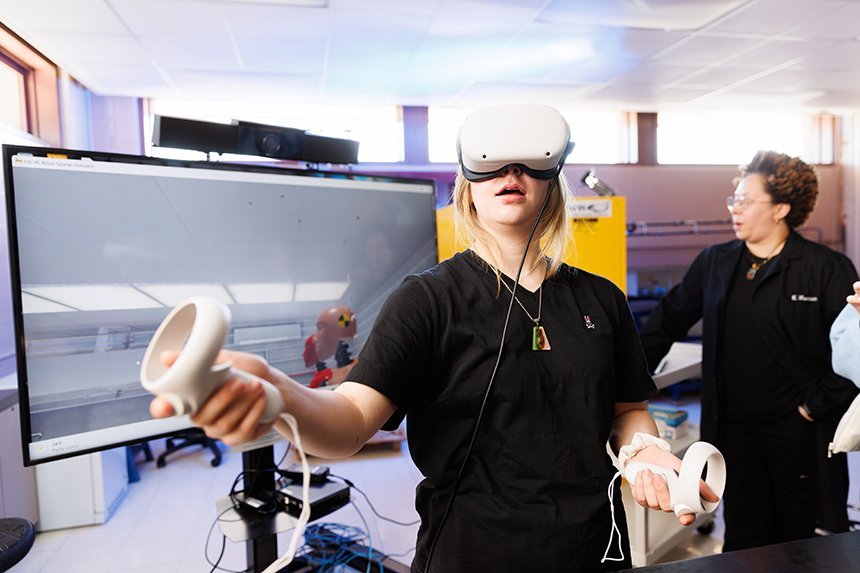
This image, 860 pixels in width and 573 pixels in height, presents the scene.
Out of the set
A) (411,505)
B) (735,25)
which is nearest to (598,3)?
(735,25)

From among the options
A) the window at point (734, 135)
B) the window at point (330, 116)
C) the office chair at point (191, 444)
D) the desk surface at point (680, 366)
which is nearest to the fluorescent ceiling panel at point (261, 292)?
the desk surface at point (680, 366)

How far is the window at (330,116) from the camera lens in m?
5.07

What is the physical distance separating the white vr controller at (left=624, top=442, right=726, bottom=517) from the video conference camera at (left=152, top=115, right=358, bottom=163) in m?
1.35

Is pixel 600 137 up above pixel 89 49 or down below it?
below

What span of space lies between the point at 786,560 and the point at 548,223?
0.65 metres

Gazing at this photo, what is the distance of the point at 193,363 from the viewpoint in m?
0.48

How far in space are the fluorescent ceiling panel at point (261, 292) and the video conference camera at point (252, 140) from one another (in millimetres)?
392

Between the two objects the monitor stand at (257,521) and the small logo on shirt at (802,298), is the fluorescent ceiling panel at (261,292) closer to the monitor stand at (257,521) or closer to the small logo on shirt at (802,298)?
the monitor stand at (257,521)

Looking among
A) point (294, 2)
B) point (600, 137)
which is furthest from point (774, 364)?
point (600, 137)

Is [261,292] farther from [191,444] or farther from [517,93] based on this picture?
[517,93]

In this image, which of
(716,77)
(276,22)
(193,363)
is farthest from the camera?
(716,77)

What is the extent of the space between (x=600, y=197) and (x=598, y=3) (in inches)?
80.5

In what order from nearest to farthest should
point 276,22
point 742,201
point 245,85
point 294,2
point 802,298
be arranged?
point 802,298
point 742,201
point 294,2
point 276,22
point 245,85

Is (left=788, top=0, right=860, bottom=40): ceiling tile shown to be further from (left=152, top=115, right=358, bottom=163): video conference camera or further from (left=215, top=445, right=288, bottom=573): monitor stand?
(left=215, top=445, right=288, bottom=573): monitor stand
